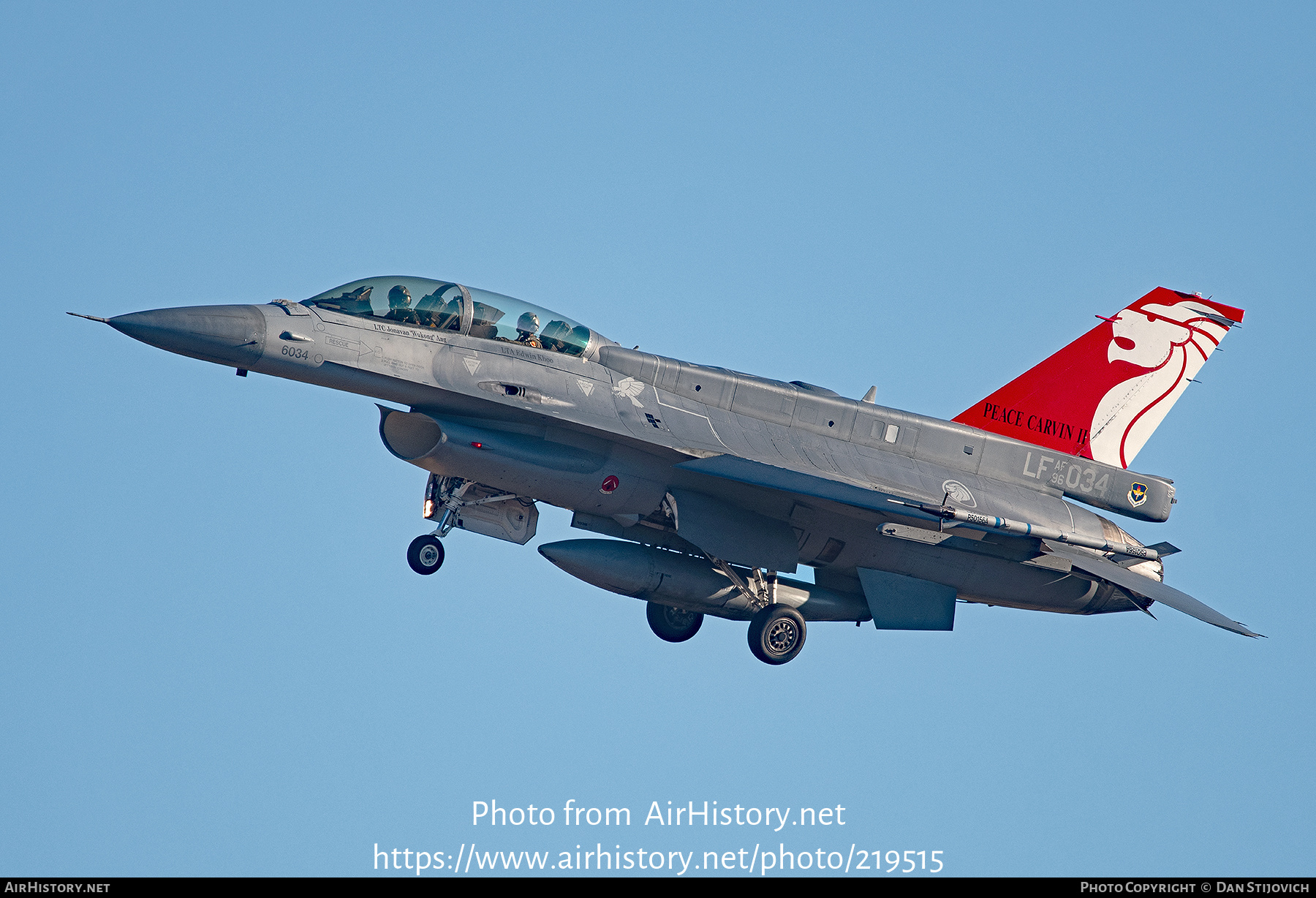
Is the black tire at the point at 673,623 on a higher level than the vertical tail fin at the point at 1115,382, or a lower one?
lower

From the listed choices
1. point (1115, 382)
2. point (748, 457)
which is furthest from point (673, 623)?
point (1115, 382)

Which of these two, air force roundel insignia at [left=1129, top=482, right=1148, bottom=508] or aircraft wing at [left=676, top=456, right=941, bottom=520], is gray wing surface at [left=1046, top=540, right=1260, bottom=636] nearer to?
air force roundel insignia at [left=1129, top=482, right=1148, bottom=508]

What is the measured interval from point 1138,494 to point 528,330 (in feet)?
27.5

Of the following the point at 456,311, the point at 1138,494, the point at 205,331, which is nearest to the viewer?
the point at 205,331

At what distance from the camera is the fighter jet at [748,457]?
16375mm

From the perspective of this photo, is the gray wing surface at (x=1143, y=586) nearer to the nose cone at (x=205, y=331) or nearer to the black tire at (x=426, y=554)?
the black tire at (x=426, y=554)

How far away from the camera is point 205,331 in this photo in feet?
50.3

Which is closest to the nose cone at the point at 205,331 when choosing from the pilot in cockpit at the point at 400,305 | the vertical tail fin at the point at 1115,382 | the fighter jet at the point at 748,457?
the fighter jet at the point at 748,457

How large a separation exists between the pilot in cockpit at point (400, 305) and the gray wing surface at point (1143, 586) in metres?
8.32

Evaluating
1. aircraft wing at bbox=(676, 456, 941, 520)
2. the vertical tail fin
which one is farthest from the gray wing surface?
aircraft wing at bbox=(676, 456, 941, 520)

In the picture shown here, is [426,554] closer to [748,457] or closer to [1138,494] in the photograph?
[748,457]

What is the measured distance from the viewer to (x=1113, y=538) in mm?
19062

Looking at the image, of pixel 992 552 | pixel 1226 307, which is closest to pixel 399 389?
pixel 992 552

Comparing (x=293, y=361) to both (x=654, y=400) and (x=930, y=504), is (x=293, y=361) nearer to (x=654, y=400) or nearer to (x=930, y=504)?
(x=654, y=400)
